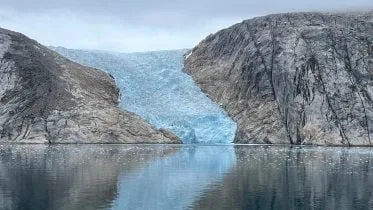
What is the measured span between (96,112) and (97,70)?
18314 millimetres

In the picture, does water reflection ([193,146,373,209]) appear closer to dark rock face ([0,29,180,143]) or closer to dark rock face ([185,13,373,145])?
dark rock face ([0,29,180,143])

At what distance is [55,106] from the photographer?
3519 inches

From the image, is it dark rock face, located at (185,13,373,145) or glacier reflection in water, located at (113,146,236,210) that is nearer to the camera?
glacier reflection in water, located at (113,146,236,210)

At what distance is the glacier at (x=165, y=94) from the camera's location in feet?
308

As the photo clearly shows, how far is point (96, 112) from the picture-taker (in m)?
89.5

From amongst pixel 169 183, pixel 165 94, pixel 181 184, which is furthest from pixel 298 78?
pixel 181 184

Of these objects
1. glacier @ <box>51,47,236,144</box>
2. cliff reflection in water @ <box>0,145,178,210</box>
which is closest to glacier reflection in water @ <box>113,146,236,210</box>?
cliff reflection in water @ <box>0,145,178,210</box>

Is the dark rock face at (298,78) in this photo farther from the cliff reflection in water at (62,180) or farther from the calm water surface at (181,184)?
the cliff reflection in water at (62,180)

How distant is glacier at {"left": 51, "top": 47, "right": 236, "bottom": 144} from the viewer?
94.0 meters

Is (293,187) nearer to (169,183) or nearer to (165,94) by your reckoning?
(169,183)

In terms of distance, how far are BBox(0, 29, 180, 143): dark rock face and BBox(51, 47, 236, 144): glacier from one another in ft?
9.95

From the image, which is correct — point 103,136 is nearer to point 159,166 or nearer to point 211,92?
point 211,92

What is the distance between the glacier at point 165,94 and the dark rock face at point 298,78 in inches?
118

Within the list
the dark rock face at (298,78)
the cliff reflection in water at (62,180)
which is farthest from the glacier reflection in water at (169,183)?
the dark rock face at (298,78)
